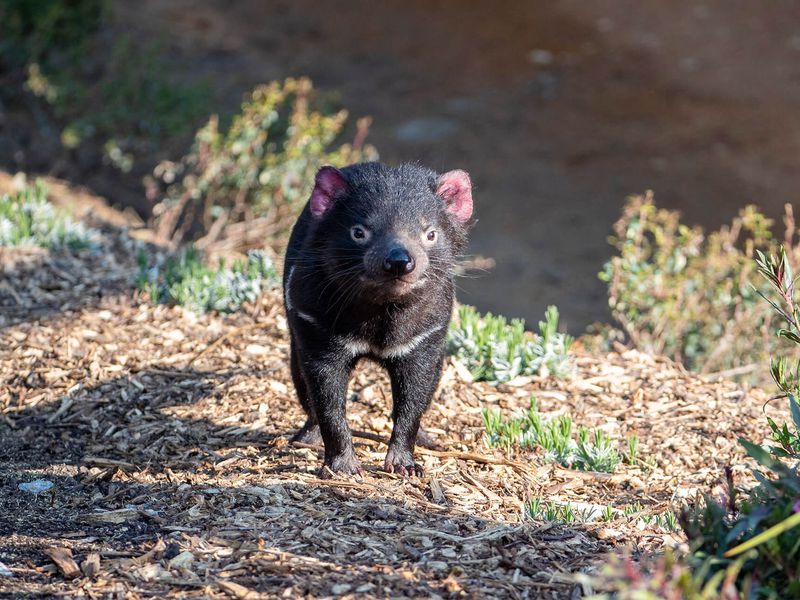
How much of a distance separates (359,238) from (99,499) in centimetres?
136

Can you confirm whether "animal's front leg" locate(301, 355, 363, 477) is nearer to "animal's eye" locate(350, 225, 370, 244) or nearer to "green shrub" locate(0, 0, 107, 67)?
"animal's eye" locate(350, 225, 370, 244)

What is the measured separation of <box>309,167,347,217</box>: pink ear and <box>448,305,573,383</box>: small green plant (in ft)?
4.82

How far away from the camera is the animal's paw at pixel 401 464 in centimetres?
404

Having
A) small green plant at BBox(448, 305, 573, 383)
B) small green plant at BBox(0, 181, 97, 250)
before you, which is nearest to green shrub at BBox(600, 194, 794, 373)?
small green plant at BBox(448, 305, 573, 383)

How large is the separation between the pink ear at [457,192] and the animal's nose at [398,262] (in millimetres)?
485

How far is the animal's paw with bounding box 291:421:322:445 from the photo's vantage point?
4.39 meters

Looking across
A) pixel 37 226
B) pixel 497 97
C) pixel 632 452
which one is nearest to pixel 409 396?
pixel 632 452

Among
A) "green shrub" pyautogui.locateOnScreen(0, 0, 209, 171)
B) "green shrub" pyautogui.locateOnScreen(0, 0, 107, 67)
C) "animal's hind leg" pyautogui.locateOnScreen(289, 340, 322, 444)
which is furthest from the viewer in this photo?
"green shrub" pyautogui.locateOnScreen(0, 0, 107, 67)

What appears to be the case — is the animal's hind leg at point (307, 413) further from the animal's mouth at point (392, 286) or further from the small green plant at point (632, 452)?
the small green plant at point (632, 452)

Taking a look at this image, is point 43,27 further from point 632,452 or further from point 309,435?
point 632,452

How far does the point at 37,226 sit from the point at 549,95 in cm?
727

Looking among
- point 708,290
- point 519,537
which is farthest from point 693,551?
point 708,290

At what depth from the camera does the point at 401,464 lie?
13.3 feet

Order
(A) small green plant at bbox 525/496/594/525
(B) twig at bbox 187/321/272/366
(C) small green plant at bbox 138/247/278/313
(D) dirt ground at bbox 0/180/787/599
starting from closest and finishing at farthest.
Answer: (D) dirt ground at bbox 0/180/787/599, (A) small green plant at bbox 525/496/594/525, (B) twig at bbox 187/321/272/366, (C) small green plant at bbox 138/247/278/313
